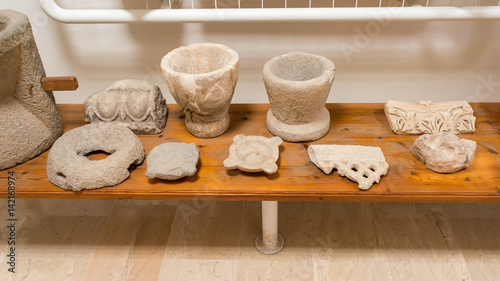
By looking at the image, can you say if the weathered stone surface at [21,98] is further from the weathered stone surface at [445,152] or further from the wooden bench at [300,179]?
the weathered stone surface at [445,152]

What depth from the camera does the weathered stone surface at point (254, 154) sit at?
1508 millimetres

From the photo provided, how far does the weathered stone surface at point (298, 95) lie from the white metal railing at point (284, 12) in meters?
0.17

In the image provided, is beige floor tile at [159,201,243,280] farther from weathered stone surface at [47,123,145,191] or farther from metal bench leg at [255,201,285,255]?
weathered stone surface at [47,123,145,191]

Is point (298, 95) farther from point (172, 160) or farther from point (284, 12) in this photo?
point (172, 160)

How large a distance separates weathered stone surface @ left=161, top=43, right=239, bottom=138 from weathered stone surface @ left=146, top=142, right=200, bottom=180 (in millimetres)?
126

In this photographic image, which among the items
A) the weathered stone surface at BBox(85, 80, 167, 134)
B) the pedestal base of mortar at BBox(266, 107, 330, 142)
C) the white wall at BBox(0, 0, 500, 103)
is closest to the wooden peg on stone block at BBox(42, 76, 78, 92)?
the weathered stone surface at BBox(85, 80, 167, 134)

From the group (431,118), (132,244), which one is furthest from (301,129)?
(132,244)

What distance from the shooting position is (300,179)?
152 centimetres

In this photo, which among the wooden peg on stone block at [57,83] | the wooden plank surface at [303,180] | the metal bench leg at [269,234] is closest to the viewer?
the wooden plank surface at [303,180]

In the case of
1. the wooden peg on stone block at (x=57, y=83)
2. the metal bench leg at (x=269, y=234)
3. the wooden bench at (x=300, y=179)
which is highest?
the wooden peg on stone block at (x=57, y=83)

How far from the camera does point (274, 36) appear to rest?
6.48 ft

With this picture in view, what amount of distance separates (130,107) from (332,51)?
3.11ft

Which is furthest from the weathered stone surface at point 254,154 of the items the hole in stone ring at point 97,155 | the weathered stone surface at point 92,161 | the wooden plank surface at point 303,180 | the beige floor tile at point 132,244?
the beige floor tile at point 132,244

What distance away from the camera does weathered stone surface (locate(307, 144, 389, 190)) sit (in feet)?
4.91
